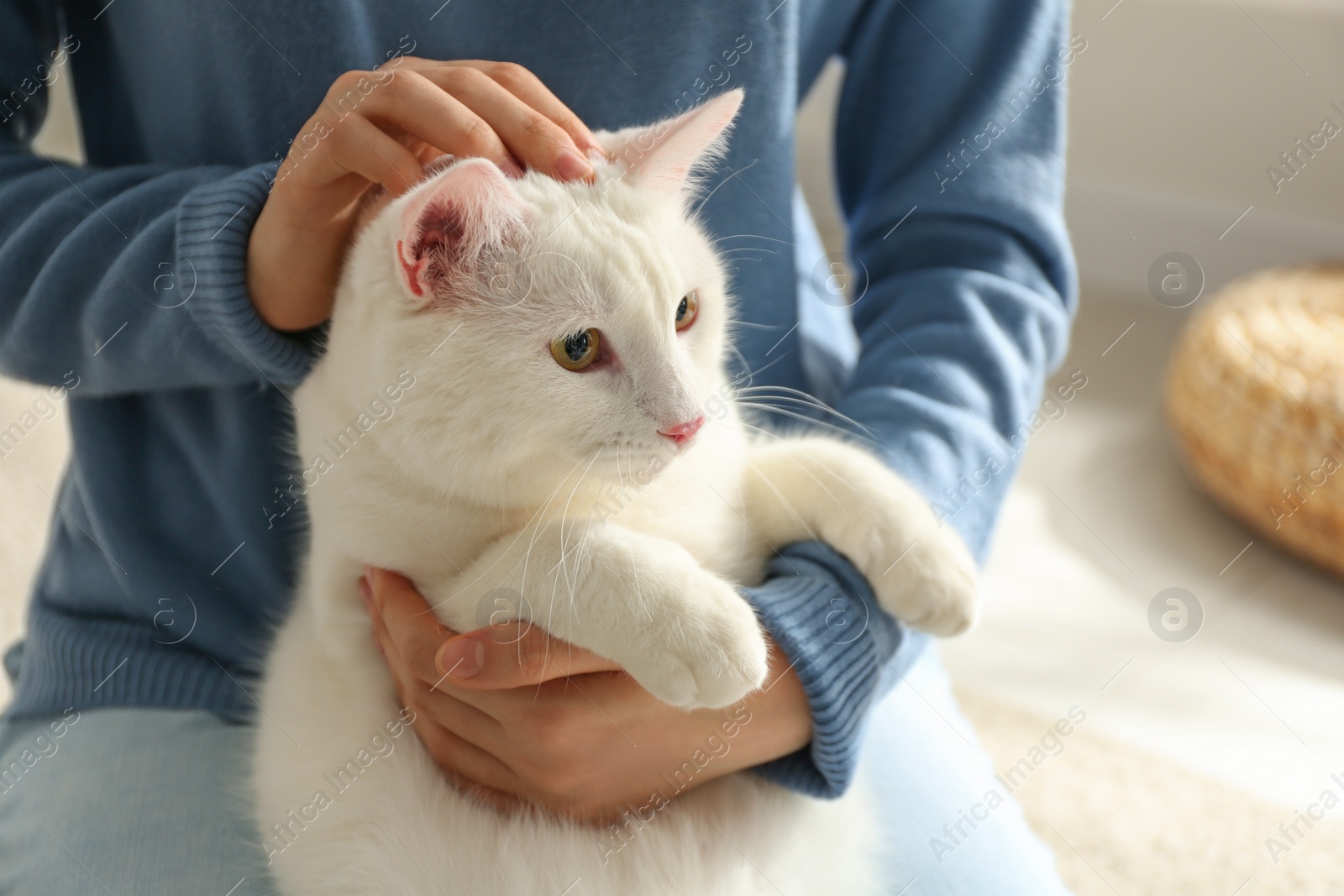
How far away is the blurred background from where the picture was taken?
4.96 ft

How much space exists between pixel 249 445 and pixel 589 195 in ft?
1.51

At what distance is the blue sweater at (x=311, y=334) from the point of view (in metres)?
0.85

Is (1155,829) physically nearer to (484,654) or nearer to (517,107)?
(484,654)

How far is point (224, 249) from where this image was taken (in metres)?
0.79

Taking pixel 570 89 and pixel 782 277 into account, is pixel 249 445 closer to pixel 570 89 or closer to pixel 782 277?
pixel 570 89

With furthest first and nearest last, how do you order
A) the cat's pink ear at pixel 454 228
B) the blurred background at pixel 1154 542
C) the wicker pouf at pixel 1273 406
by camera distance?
1. the wicker pouf at pixel 1273 406
2. the blurred background at pixel 1154 542
3. the cat's pink ear at pixel 454 228

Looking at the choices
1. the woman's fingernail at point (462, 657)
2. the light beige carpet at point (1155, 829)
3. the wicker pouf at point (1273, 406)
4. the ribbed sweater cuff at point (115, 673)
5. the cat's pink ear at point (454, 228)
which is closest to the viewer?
the cat's pink ear at point (454, 228)

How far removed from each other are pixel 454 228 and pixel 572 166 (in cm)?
11

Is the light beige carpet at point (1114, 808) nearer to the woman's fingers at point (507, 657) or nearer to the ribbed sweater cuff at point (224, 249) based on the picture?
the ribbed sweater cuff at point (224, 249)

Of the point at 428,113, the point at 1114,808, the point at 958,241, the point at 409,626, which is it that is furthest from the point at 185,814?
the point at 1114,808

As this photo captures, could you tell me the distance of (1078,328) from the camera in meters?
2.63

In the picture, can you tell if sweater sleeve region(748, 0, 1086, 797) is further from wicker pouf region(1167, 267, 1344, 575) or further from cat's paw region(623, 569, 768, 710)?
wicker pouf region(1167, 267, 1344, 575)

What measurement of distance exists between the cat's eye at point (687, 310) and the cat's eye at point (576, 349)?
92 millimetres

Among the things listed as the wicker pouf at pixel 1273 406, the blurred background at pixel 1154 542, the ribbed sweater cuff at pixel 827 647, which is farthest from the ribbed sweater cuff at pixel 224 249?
the wicker pouf at pixel 1273 406
